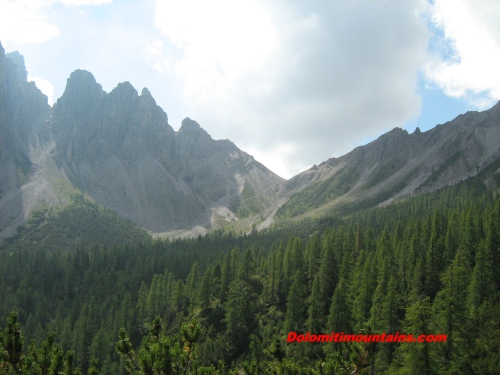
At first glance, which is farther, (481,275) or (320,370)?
(481,275)

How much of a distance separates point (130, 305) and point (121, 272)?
43554 mm

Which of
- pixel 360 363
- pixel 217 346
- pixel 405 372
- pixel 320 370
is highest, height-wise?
pixel 360 363

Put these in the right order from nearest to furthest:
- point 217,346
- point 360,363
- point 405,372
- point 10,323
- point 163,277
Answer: point 10,323 < point 360,363 < point 405,372 < point 217,346 < point 163,277

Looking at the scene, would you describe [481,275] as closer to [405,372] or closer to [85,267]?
[405,372]

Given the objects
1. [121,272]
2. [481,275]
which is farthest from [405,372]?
[121,272]

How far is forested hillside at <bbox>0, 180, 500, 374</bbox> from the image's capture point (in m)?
18.3

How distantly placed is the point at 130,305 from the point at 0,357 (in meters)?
90.6

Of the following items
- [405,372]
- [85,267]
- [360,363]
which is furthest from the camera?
[85,267]

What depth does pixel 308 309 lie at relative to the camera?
69.0 metres

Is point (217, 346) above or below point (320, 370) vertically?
below

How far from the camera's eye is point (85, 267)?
152250mm

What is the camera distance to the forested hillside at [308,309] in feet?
60.0

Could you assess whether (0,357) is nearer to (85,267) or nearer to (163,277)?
(163,277)

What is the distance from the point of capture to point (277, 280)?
3236 inches
